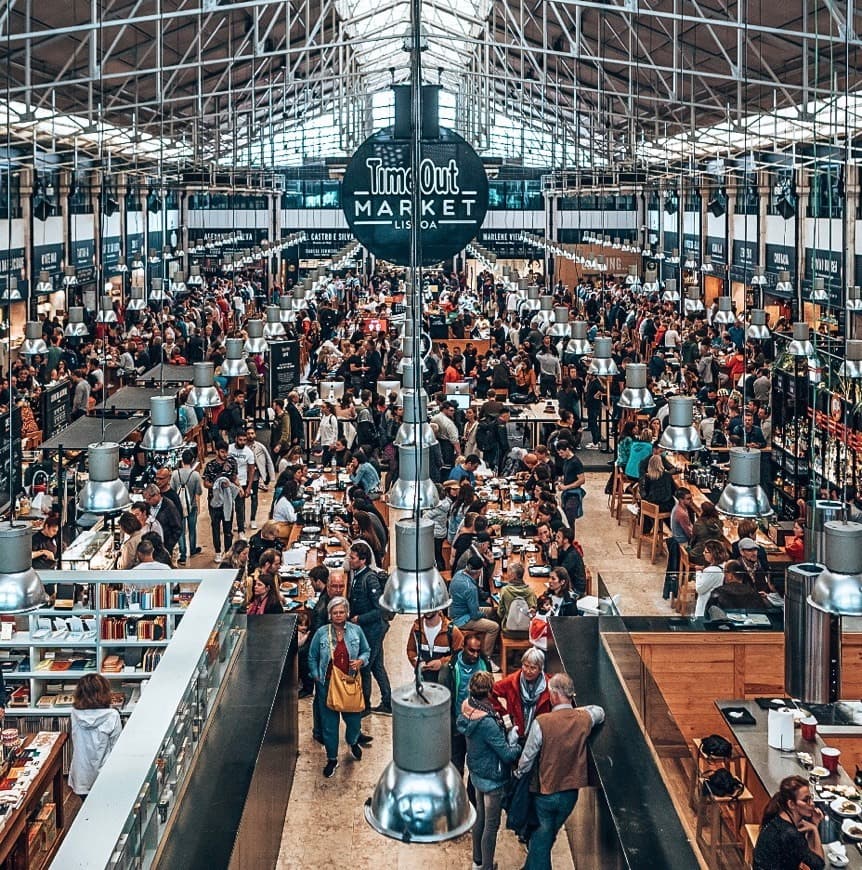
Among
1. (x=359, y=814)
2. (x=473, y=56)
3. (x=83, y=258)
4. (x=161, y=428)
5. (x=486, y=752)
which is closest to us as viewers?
(x=486, y=752)

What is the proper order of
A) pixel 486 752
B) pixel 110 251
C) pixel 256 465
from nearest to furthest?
1. pixel 486 752
2. pixel 256 465
3. pixel 110 251

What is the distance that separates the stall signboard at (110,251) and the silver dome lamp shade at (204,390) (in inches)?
825

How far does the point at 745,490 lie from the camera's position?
787 centimetres

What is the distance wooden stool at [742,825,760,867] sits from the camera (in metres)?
5.24

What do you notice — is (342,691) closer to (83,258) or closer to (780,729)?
(780,729)

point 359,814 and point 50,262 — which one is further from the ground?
point 50,262

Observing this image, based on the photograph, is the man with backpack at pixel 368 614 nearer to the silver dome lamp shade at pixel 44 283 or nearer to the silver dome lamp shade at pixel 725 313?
the silver dome lamp shade at pixel 725 313

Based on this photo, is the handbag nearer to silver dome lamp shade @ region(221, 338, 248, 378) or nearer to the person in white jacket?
the person in white jacket

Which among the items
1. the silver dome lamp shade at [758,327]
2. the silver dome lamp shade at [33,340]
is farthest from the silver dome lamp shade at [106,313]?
the silver dome lamp shade at [758,327]

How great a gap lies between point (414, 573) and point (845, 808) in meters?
2.66

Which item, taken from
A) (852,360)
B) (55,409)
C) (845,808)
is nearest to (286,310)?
(55,409)

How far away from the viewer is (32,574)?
5898 millimetres

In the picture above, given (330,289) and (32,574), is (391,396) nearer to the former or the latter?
(32,574)

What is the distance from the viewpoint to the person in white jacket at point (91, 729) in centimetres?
631
